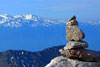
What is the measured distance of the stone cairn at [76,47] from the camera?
2888cm

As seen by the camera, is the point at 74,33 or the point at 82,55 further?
the point at 74,33

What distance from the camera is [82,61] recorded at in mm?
28984

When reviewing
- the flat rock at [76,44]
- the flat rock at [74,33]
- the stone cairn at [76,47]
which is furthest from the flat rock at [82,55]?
the flat rock at [74,33]

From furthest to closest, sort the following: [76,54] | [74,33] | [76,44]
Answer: [74,33]
[76,54]
[76,44]

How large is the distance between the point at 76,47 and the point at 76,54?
26.4 inches

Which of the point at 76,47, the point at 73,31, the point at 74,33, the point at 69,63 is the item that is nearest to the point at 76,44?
the point at 76,47

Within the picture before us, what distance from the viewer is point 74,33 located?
2930 centimetres

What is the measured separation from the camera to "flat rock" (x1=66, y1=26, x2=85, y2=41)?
29.0 meters

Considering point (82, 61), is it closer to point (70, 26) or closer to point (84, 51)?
point (84, 51)

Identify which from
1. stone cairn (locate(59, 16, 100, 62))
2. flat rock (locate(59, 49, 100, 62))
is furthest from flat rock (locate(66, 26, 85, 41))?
flat rock (locate(59, 49, 100, 62))

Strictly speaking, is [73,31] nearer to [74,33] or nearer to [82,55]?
[74,33]

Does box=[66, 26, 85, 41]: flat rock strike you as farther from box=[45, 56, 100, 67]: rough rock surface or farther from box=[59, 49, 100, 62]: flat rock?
box=[45, 56, 100, 67]: rough rock surface

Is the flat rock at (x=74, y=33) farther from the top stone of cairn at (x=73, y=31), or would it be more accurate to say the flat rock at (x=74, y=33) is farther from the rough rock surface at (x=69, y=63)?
the rough rock surface at (x=69, y=63)

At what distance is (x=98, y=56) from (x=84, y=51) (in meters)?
1.44
